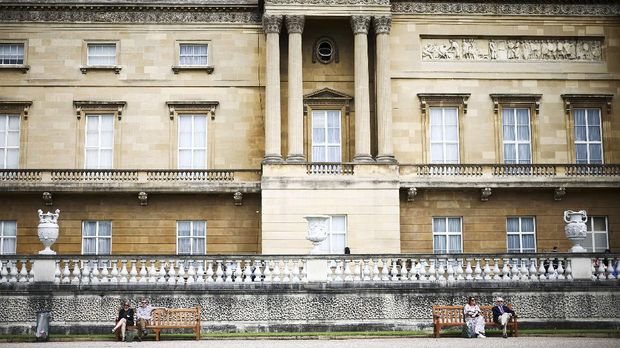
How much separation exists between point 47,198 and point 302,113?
10.9 meters

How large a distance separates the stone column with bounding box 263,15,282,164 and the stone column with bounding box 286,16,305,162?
440 millimetres

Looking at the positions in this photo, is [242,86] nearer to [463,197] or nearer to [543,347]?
[463,197]

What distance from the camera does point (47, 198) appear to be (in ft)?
116

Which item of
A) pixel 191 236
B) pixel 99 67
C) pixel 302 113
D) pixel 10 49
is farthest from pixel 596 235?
pixel 10 49

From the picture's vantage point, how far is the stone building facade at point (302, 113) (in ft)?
117

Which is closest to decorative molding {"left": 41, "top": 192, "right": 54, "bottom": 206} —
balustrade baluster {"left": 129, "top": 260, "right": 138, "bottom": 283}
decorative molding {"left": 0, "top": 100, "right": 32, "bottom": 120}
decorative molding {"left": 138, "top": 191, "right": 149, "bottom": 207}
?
decorative molding {"left": 138, "top": 191, "right": 149, "bottom": 207}

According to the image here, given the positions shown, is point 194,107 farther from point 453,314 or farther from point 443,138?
point 453,314

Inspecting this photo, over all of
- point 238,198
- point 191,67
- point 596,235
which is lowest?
point 596,235

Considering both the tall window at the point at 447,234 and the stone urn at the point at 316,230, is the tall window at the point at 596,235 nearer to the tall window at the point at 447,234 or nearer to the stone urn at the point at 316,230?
the tall window at the point at 447,234

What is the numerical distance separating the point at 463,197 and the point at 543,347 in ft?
50.3

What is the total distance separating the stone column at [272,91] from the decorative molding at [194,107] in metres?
2.88

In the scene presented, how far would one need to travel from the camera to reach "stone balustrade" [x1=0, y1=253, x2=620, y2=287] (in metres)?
25.4

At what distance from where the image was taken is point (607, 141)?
3697cm

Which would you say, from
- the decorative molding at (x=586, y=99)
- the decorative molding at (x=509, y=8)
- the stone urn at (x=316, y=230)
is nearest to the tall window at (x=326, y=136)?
the decorative molding at (x=509, y=8)
